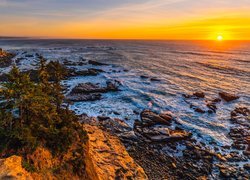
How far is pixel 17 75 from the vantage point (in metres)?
15.8

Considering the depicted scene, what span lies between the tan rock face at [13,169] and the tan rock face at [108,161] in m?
5.73

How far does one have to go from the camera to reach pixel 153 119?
33094mm

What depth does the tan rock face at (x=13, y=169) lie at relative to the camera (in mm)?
12320

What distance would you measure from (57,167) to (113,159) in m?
7.42

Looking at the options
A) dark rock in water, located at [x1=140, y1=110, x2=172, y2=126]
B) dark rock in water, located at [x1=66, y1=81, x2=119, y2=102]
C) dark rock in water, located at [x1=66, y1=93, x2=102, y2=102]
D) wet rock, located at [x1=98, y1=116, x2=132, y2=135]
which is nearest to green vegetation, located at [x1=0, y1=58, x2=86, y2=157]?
wet rock, located at [x1=98, y1=116, x2=132, y2=135]

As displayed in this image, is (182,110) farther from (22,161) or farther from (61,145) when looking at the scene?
(22,161)

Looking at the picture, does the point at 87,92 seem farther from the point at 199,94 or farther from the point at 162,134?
the point at 199,94

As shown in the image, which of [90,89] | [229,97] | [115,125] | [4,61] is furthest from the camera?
[4,61]

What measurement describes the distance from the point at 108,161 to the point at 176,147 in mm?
9393

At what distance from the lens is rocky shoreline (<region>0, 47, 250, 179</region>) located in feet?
71.4

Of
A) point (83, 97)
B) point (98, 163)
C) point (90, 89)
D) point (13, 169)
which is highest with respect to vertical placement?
point (13, 169)

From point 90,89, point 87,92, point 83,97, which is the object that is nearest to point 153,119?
point 83,97

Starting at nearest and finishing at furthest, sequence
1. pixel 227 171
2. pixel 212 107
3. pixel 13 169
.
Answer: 1. pixel 13 169
2. pixel 227 171
3. pixel 212 107

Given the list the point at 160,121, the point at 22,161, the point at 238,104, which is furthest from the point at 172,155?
the point at 238,104
